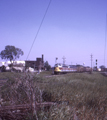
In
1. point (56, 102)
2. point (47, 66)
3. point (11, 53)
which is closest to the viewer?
point (56, 102)

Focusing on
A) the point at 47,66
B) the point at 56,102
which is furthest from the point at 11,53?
the point at 56,102

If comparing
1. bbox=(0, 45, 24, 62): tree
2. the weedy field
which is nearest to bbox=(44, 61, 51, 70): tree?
bbox=(0, 45, 24, 62): tree

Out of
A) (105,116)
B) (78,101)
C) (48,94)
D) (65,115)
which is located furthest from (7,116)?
(105,116)

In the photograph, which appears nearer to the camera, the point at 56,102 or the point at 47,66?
the point at 56,102

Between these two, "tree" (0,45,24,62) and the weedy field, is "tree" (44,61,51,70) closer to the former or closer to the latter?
"tree" (0,45,24,62)

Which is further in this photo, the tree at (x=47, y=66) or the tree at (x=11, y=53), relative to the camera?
the tree at (x=47, y=66)

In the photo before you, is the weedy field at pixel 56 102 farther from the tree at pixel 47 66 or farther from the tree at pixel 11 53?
the tree at pixel 47 66

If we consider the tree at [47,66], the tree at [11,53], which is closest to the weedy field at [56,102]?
the tree at [11,53]

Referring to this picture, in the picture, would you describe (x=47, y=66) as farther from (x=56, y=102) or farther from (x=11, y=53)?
(x=56, y=102)

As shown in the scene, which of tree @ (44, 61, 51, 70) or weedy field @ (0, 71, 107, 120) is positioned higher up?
tree @ (44, 61, 51, 70)

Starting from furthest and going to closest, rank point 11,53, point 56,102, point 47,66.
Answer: point 47,66
point 11,53
point 56,102

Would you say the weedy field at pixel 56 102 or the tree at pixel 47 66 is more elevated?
the tree at pixel 47 66

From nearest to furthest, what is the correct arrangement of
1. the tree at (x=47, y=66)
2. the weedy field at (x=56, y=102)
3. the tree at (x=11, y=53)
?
the weedy field at (x=56, y=102) → the tree at (x=11, y=53) → the tree at (x=47, y=66)

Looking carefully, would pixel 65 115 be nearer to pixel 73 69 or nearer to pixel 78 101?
pixel 78 101
